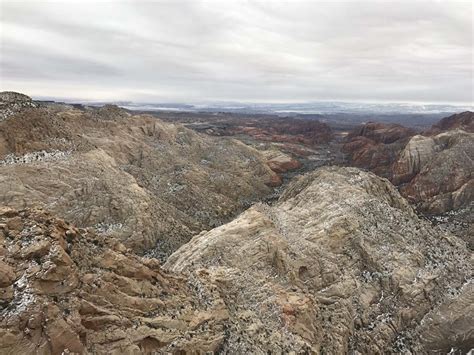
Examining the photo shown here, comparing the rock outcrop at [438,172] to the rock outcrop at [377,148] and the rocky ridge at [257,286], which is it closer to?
the rock outcrop at [377,148]

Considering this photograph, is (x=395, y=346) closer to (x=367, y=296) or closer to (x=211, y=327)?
(x=367, y=296)

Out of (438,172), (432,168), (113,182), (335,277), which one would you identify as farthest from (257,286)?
(432,168)

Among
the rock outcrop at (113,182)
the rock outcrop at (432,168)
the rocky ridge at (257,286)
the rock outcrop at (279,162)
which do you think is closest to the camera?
the rocky ridge at (257,286)

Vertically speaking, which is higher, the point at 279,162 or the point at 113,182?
the point at 113,182

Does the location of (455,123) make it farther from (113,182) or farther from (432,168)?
(113,182)

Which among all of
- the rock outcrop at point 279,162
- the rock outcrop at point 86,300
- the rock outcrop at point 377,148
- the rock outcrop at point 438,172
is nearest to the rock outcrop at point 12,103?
the rock outcrop at point 86,300

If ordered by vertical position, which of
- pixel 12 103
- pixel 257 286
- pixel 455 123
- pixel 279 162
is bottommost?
pixel 279 162
